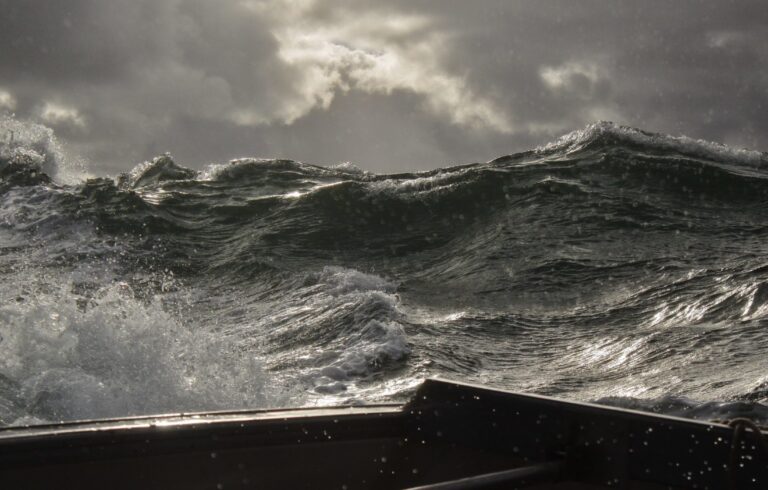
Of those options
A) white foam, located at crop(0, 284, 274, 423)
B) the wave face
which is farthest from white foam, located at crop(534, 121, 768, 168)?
white foam, located at crop(0, 284, 274, 423)

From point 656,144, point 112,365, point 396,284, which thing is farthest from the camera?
point 656,144

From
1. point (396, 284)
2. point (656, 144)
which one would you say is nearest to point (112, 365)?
point (396, 284)

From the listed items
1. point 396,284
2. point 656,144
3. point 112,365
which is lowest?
point 112,365

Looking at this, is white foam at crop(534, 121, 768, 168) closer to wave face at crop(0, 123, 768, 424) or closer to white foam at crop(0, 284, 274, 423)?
wave face at crop(0, 123, 768, 424)

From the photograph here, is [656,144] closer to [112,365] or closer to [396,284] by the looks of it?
[396,284]

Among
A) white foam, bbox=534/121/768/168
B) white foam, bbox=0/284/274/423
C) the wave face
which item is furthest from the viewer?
white foam, bbox=534/121/768/168

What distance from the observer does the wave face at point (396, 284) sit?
7.41 meters

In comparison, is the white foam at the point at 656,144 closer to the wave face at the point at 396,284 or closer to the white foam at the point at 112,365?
the wave face at the point at 396,284

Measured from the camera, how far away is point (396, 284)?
13.3 meters

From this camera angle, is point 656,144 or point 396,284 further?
point 656,144

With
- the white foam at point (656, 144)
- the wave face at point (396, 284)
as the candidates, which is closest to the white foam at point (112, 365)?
the wave face at point (396, 284)

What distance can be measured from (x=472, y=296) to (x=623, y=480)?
9780 mm

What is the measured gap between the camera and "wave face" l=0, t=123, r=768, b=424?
7.41 m

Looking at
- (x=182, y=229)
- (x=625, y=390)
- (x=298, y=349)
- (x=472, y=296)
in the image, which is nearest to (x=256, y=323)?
(x=298, y=349)
